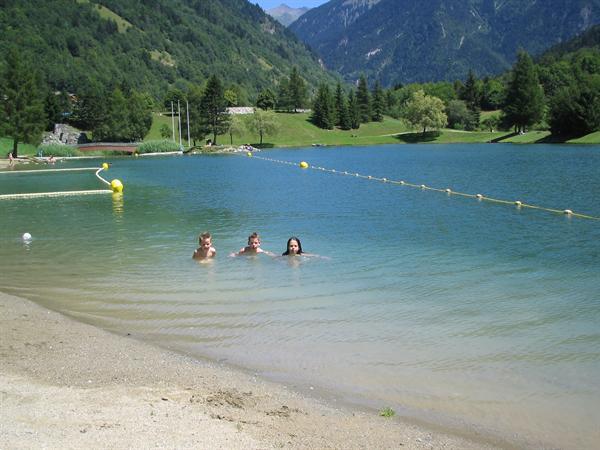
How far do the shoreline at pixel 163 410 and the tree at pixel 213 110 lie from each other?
127055 mm

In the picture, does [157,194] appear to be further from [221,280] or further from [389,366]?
[389,366]

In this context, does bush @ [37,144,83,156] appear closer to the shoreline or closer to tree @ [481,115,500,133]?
tree @ [481,115,500,133]

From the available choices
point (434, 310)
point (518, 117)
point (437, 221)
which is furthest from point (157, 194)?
point (518, 117)

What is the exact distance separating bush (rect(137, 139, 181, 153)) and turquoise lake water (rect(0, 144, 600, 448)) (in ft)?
286

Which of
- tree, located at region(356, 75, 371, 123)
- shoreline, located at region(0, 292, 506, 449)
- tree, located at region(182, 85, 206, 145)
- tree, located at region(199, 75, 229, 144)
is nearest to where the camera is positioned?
shoreline, located at region(0, 292, 506, 449)

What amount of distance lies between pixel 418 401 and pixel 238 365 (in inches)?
116

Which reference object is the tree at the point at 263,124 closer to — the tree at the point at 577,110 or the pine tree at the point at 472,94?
the pine tree at the point at 472,94

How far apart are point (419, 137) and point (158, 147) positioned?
60.7 m

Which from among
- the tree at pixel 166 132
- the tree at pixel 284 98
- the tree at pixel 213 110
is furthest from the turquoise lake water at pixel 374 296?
the tree at pixel 284 98

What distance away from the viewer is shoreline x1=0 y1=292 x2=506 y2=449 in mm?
6793

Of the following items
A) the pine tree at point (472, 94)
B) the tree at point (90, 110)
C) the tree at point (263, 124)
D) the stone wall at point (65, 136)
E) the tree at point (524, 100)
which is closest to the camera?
the stone wall at point (65, 136)

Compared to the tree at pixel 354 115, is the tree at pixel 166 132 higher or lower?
lower

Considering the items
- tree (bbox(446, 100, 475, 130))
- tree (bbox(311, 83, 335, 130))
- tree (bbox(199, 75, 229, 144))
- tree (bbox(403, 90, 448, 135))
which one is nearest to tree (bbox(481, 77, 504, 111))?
tree (bbox(446, 100, 475, 130))

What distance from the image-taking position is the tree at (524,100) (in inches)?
5389
